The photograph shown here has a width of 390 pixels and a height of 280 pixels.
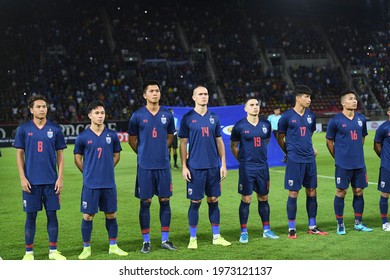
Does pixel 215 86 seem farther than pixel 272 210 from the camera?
Yes

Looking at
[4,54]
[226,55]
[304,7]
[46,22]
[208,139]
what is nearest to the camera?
[208,139]

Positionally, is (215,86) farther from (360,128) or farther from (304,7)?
(360,128)

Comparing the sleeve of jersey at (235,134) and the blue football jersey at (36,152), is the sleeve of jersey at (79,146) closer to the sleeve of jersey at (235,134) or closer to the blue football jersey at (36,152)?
the blue football jersey at (36,152)

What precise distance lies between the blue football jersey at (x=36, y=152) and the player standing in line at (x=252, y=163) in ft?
7.22

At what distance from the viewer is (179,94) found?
108 ft

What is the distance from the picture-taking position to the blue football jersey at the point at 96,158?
242 inches

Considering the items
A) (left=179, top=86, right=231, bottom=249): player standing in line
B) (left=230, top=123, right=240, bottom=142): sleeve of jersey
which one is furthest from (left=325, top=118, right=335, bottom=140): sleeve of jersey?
(left=179, top=86, right=231, bottom=249): player standing in line

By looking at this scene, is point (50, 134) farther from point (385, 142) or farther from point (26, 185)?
point (385, 142)

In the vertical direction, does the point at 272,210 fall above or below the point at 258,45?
below

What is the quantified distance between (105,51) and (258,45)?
409 inches

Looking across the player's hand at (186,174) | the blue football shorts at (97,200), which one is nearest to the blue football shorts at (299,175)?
the player's hand at (186,174)

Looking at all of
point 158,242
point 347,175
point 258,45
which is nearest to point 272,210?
point 347,175

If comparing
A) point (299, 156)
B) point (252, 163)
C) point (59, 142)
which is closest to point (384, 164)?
point (299, 156)

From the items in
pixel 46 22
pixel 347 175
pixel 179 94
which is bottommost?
pixel 347 175
